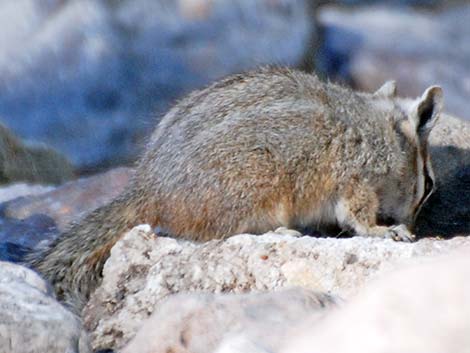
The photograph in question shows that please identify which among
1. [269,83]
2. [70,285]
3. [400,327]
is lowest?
[70,285]

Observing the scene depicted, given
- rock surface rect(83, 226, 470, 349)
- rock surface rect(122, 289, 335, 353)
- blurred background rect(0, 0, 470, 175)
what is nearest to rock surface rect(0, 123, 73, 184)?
blurred background rect(0, 0, 470, 175)

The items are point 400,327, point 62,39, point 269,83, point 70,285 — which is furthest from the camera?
point 62,39

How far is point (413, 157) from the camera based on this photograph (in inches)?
260

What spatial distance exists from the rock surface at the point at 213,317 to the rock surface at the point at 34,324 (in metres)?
0.21

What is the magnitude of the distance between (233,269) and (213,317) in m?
0.99

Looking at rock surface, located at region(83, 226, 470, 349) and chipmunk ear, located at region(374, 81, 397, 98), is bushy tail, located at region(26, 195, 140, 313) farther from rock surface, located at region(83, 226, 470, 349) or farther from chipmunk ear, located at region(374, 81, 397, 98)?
chipmunk ear, located at region(374, 81, 397, 98)

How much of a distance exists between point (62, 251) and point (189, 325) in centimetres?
176

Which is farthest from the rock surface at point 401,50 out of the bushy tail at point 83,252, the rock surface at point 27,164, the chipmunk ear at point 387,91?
the bushy tail at point 83,252

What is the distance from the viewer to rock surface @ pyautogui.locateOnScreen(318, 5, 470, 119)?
11.5 metres

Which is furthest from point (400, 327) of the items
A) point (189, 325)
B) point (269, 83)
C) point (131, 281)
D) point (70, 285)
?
point (269, 83)

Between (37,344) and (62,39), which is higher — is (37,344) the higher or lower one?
the higher one

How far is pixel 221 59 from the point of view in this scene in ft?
36.2

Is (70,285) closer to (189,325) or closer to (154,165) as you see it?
(154,165)

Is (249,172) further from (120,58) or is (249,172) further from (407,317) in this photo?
(120,58)
